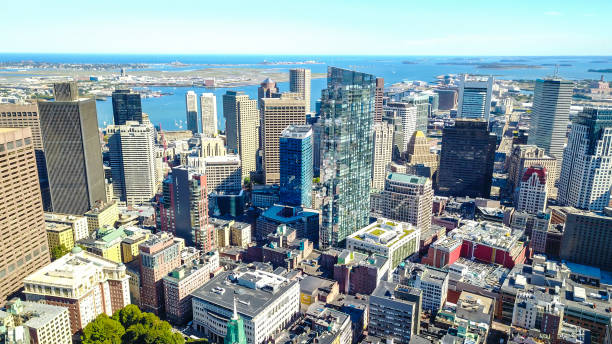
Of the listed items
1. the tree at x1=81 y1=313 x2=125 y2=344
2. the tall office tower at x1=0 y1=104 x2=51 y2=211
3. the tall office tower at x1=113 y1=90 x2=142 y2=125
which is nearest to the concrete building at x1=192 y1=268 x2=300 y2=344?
the tree at x1=81 y1=313 x2=125 y2=344

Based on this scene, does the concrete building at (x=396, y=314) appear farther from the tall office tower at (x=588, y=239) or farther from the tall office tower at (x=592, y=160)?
the tall office tower at (x=592, y=160)

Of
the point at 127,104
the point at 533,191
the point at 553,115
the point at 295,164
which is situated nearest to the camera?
the point at 533,191

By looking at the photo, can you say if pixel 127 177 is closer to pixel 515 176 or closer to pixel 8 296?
pixel 8 296

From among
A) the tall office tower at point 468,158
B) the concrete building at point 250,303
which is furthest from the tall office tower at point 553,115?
the concrete building at point 250,303

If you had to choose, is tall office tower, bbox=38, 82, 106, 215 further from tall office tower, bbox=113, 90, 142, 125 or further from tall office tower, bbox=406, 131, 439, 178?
tall office tower, bbox=406, 131, 439, 178

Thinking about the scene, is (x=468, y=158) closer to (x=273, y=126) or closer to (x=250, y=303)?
(x=273, y=126)

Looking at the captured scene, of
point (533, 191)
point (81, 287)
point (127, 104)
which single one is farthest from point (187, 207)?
point (533, 191)
